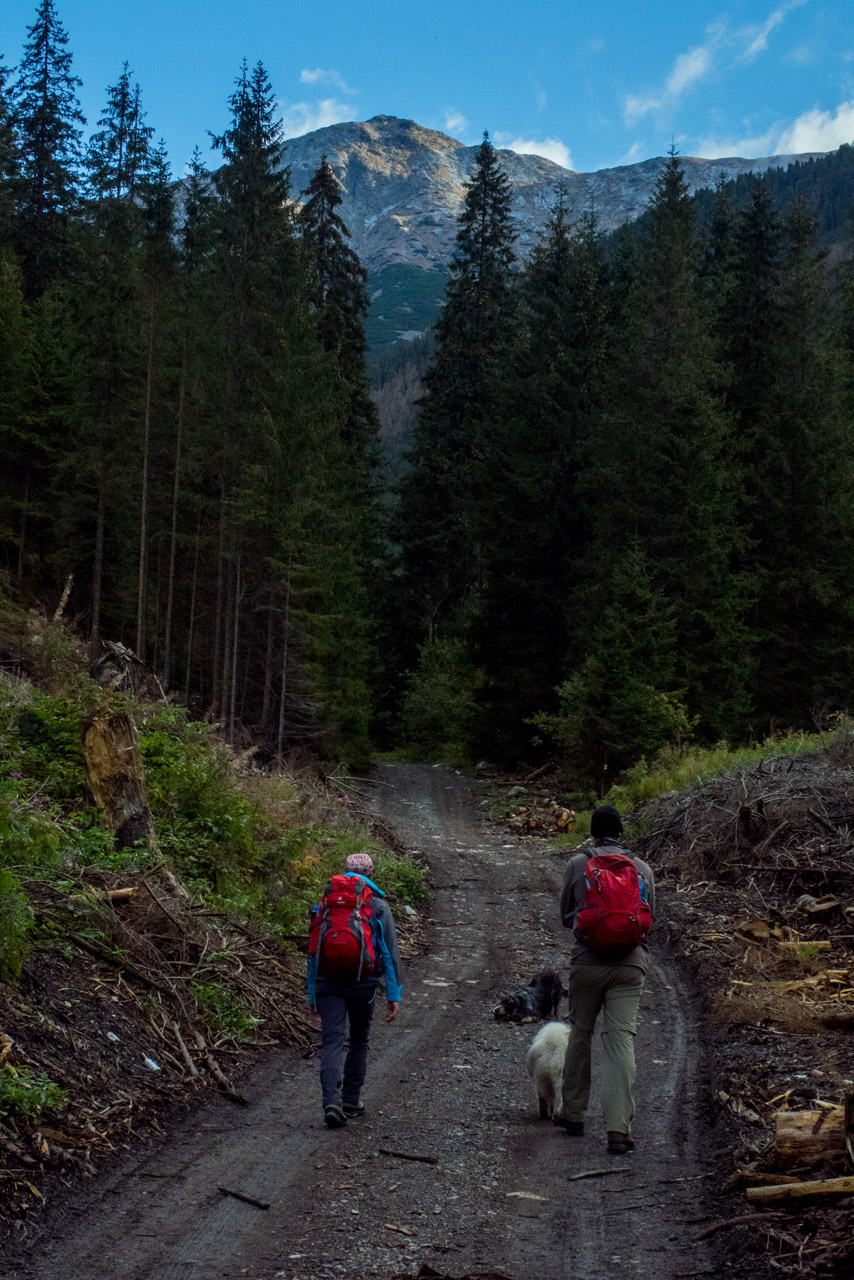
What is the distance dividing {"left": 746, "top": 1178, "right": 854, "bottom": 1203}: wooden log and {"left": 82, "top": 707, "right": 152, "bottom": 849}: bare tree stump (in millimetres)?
6785

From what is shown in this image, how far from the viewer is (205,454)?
32.9 m

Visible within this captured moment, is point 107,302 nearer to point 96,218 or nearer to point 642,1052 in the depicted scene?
point 96,218

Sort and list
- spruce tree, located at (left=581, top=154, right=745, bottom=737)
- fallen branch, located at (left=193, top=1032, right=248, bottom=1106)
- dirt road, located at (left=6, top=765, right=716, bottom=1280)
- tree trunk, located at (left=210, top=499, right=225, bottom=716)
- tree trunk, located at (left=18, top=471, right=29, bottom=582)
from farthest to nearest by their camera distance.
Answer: tree trunk, located at (left=18, top=471, right=29, bottom=582)
tree trunk, located at (left=210, top=499, right=225, bottom=716)
spruce tree, located at (left=581, top=154, right=745, bottom=737)
fallen branch, located at (left=193, top=1032, right=248, bottom=1106)
dirt road, located at (left=6, top=765, right=716, bottom=1280)

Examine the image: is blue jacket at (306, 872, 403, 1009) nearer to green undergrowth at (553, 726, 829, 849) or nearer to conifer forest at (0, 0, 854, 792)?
green undergrowth at (553, 726, 829, 849)

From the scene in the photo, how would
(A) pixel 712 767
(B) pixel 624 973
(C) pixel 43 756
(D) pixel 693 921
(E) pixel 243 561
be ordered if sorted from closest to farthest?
(B) pixel 624 973, (C) pixel 43 756, (D) pixel 693 921, (A) pixel 712 767, (E) pixel 243 561

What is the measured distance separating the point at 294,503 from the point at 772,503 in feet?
50.1

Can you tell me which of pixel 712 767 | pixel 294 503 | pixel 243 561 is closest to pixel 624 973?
pixel 712 767

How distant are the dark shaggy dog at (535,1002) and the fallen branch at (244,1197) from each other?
4.17m

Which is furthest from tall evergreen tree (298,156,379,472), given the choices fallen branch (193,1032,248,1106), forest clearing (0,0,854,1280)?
fallen branch (193,1032,248,1106)

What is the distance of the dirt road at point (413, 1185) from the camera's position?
183 inches

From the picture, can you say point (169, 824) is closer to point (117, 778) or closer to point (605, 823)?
point (117, 778)

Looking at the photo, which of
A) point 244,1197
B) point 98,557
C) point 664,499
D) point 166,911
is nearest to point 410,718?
point 98,557

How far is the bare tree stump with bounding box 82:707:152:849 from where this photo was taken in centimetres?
1015

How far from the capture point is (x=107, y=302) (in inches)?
1296
